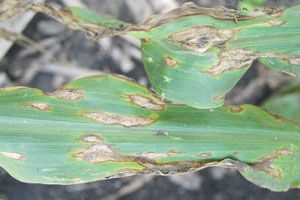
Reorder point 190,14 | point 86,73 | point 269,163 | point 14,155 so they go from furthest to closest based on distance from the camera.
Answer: point 86,73 < point 269,163 < point 14,155 < point 190,14

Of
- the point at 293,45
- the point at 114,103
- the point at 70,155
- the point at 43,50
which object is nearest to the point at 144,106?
the point at 114,103

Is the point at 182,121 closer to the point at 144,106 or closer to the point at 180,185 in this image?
the point at 144,106

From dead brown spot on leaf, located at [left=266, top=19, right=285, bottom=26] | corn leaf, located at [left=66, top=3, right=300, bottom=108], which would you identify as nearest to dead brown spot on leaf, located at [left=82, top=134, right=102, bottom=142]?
corn leaf, located at [left=66, top=3, right=300, bottom=108]

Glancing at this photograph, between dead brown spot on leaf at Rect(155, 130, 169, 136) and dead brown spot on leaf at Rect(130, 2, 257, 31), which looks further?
dead brown spot on leaf at Rect(155, 130, 169, 136)

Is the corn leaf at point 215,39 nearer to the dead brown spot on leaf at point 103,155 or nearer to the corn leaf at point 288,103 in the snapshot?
the dead brown spot on leaf at point 103,155

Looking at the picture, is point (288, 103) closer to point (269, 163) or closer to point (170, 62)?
point (269, 163)

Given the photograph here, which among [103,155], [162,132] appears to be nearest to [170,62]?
[162,132]

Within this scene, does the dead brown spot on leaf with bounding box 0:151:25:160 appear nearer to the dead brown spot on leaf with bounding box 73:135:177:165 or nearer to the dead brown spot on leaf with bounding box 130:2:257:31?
the dead brown spot on leaf with bounding box 73:135:177:165

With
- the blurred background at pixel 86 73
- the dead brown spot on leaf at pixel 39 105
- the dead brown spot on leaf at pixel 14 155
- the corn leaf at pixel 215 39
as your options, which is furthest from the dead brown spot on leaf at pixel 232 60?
the blurred background at pixel 86 73
